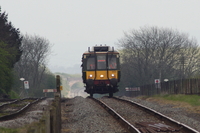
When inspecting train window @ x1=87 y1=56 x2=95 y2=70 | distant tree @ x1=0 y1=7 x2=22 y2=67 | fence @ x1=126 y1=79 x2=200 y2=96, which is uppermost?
distant tree @ x1=0 y1=7 x2=22 y2=67

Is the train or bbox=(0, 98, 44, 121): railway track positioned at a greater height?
the train

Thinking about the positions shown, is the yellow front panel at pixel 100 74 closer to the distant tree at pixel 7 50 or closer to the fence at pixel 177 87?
the fence at pixel 177 87

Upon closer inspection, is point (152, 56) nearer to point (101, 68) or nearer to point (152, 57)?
point (152, 57)

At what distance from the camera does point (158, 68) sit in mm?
66188

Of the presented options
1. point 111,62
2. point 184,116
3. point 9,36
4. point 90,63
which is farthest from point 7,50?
point 184,116

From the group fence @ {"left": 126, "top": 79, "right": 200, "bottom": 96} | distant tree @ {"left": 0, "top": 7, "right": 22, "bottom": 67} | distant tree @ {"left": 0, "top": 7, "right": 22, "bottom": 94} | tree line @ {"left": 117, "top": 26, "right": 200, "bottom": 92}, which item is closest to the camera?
fence @ {"left": 126, "top": 79, "right": 200, "bottom": 96}

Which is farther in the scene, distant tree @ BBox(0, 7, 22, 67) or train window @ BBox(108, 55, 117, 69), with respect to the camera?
distant tree @ BBox(0, 7, 22, 67)

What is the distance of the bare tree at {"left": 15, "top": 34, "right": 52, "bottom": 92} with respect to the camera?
76.1m

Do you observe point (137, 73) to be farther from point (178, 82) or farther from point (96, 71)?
point (96, 71)

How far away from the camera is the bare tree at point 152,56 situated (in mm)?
67625

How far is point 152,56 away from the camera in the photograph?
6769cm

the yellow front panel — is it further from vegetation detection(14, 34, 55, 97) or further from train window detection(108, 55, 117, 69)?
vegetation detection(14, 34, 55, 97)

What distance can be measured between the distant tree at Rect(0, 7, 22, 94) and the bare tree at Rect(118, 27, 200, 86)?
22.6 m

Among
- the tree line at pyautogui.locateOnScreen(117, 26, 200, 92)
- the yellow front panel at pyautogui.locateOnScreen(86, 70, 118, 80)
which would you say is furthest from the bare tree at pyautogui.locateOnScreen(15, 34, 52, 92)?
the yellow front panel at pyautogui.locateOnScreen(86, 70, 118, 80)
